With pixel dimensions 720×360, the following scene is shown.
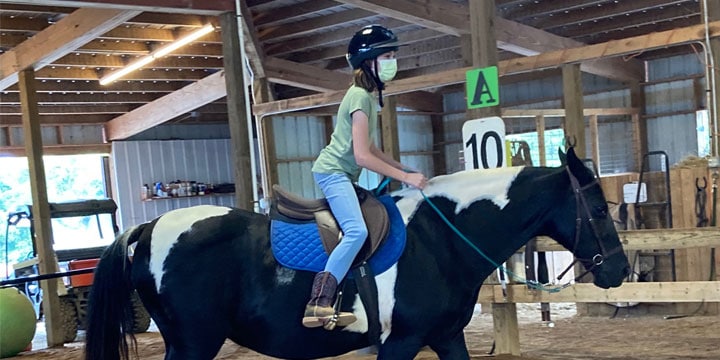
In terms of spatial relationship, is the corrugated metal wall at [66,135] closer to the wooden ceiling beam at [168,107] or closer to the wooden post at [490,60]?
the wooden ceiling beam at [168,107]

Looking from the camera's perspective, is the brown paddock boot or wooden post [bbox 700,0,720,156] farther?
wooden post [bbox 700,0,720,156]

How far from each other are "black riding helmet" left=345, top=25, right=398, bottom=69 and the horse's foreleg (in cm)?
127

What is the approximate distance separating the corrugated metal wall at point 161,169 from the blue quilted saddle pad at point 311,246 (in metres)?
11.7

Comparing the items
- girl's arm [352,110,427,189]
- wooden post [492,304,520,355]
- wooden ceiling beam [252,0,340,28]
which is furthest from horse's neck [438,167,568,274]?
wooden ceiling beam [252,0,340,28]

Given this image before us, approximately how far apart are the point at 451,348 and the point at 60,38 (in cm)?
603

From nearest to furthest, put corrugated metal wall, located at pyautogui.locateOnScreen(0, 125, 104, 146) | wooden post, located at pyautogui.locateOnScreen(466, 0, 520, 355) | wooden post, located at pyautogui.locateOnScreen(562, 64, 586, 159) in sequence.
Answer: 1. wooden post, located at pyautogui.locateOnScreen(466, 0, 520, 355)
2. wooden post, located at pyautogui.locateOnScreen(562, 64, 586, 159)
3. corrugated metal wall, located at pyautogui.locateOnScreen(0, 125, 104, 146)

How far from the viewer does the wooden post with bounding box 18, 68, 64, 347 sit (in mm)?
7848

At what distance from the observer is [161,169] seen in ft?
48.8

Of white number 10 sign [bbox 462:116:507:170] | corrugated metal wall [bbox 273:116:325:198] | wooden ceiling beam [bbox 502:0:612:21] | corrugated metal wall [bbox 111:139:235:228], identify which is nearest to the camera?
white number 10 sign [bbox 462:116:507:170]

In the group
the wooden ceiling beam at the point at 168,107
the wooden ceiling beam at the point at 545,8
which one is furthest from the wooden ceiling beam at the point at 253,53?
the wooden ceiling beam at the point at 545,8

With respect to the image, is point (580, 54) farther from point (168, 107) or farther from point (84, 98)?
point (84, 98)

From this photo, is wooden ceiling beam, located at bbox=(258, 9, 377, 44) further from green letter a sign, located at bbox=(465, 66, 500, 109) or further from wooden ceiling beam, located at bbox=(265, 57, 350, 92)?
green letter a sign, located at bbox=(465, 66, 500, 109)

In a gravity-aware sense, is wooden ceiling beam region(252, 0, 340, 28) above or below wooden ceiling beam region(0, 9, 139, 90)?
above

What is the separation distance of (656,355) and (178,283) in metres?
3.86
